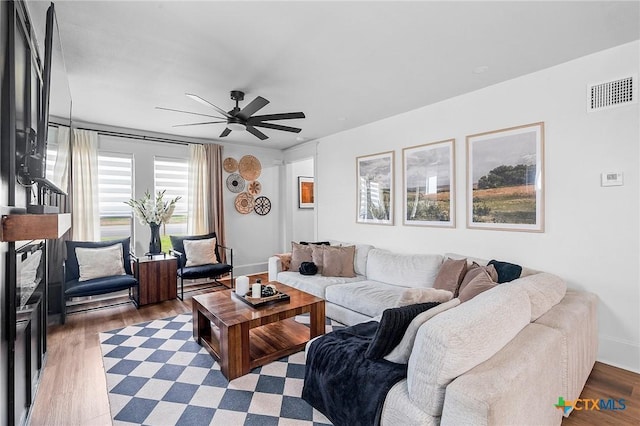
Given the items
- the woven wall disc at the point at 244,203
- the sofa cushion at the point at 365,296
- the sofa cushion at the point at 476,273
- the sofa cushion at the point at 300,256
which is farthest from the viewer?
the woven wall disc at the point at 244,203

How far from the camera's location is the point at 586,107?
2652 millimetres

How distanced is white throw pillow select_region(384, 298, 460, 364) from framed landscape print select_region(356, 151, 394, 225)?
2693 mm

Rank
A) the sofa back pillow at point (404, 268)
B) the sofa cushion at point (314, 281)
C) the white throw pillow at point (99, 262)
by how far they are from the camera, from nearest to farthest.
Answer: the sofa back pillow at point (404, 268), the sofa cushion at point (314, 281), the white throw pillow at point (99, 262)

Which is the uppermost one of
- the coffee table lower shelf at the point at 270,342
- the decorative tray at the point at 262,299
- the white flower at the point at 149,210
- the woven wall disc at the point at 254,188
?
the woven wall disc at the point at 254,188

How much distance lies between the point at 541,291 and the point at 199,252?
171 inches

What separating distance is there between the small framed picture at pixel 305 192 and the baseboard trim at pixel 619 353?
207 inches

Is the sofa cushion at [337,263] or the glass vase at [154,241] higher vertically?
the glass vase at [154,241]

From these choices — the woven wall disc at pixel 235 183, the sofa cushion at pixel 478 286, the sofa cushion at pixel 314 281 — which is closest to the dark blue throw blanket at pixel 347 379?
the sofa cushion at pixel 478 286

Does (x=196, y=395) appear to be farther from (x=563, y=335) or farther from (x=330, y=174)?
(x=330, y=174)

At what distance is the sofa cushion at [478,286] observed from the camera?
7.70ft

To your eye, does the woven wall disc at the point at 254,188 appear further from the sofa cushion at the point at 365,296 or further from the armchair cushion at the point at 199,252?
the sofa cushion at the point at 365,296

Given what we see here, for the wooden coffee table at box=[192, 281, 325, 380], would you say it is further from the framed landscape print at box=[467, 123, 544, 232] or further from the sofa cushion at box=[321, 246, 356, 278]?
the framed landscape print at box=[467, 123, 544, 232]

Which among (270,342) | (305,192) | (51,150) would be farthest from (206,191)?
(51,150)

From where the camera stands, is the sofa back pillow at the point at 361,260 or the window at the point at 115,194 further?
the window at the point at 115,194
